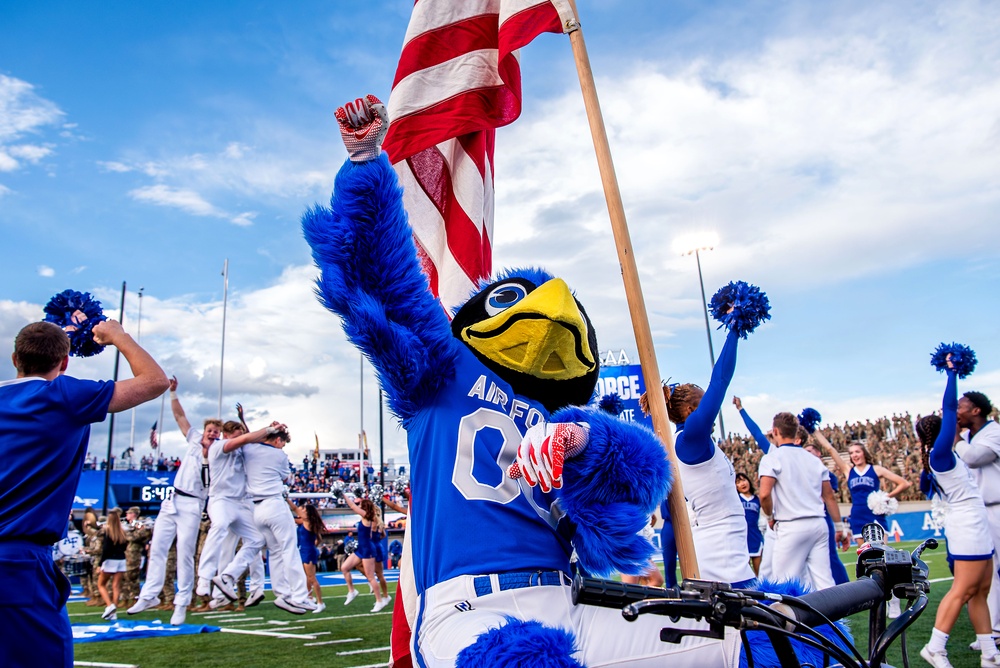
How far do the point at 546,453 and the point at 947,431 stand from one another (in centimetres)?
476

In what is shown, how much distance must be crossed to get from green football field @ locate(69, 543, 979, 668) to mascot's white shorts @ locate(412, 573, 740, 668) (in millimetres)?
4227

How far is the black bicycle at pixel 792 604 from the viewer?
1.19 m

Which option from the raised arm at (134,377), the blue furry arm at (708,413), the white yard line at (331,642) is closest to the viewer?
the raised arm at (134,377)

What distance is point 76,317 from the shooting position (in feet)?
11.4

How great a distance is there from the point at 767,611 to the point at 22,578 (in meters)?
2.71

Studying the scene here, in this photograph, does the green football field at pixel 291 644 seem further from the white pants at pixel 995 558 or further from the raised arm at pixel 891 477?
the raised arm at pixel 891 477

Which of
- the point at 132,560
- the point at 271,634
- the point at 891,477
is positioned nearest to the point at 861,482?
the point at 891,477

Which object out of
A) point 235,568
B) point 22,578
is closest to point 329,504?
point 235,568

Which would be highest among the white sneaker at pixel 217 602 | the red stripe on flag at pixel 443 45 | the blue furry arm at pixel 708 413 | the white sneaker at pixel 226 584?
the red stripe on flag at pixel 443 45

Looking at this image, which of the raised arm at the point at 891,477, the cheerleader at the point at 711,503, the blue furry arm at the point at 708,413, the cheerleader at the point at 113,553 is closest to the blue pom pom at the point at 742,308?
the blue furry arm at the point at 708,413

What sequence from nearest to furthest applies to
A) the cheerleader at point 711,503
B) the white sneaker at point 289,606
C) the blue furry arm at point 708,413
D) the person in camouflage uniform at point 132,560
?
1. the blue furry arm at point 708,413
2. the cheerleader at point 711,503
3. the white sneaker at point 289,606
4. the person in camouflage uniform at point 132,560

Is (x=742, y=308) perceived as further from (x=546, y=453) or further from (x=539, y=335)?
(x=546, y=453)

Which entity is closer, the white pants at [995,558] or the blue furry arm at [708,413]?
the blue furry arm at [708,413]

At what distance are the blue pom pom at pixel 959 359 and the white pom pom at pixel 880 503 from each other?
3640mm
